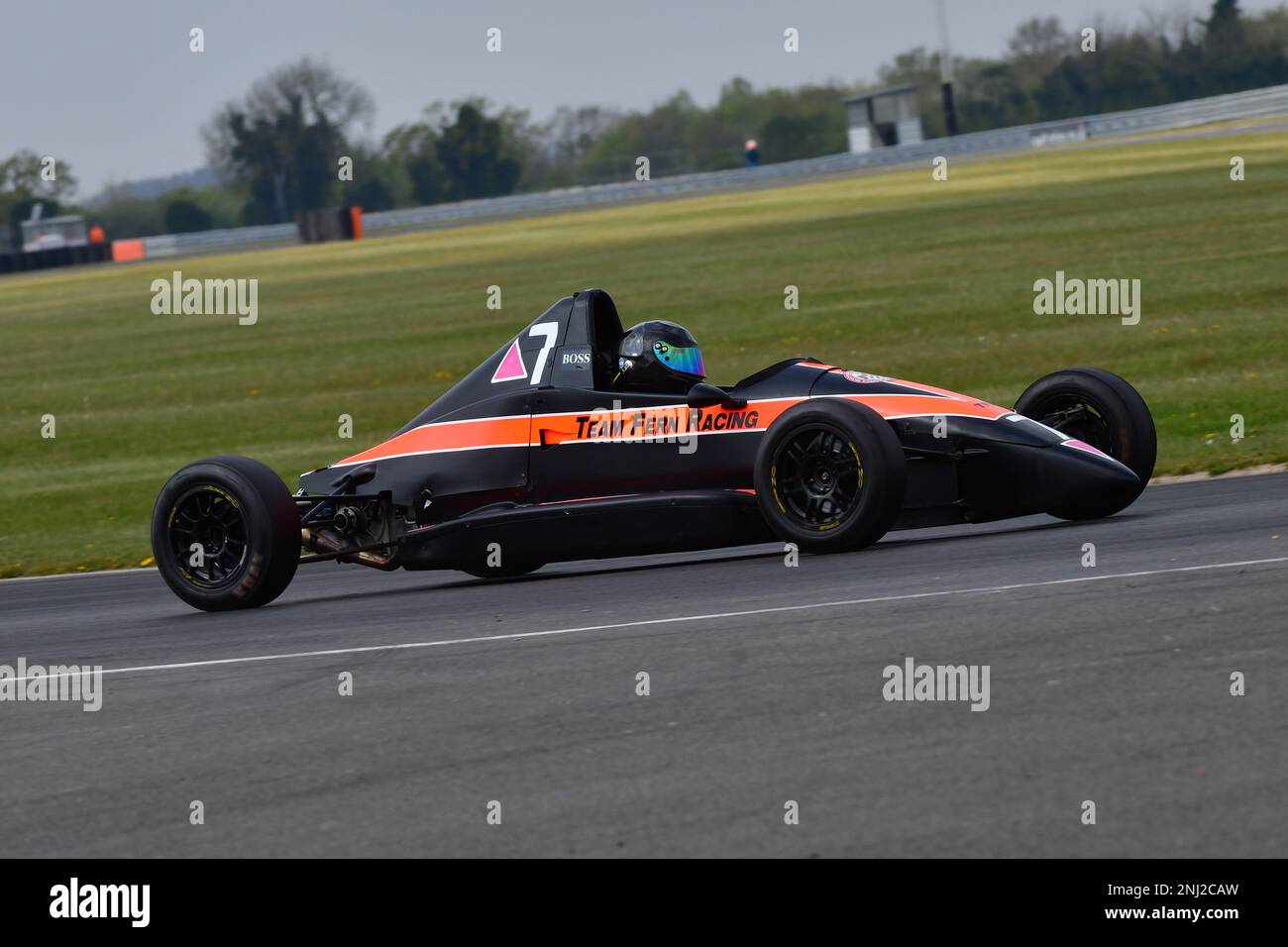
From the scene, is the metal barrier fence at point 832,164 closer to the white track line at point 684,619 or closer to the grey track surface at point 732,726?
the grey track surface at point 732,726

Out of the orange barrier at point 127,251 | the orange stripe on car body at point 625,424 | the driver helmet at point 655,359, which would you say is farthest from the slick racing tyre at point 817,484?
the orange barrier at point 127,251

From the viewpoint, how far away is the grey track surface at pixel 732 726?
192 inches

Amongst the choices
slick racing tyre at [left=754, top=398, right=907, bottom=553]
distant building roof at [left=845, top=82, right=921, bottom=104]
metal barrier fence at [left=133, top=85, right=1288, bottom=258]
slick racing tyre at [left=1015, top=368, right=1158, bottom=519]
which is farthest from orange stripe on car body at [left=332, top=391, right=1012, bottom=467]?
distant building roof at [left=845, top=82, right=921, bottom=104]

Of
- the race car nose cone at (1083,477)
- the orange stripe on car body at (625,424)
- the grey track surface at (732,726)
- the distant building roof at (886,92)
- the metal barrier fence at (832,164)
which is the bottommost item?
the grey track surface at (732,726)

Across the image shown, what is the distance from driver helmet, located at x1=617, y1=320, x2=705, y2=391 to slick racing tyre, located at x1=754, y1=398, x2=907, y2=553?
1126 millimetres

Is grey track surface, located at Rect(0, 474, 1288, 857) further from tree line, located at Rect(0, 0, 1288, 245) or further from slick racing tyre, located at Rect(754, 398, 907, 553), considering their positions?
tree line, located at Rect(0, 0, 1288, 245)

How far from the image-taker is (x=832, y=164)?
2628 inches

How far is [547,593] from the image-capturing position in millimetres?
9867

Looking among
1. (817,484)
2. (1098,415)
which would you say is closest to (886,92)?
(1098,415)

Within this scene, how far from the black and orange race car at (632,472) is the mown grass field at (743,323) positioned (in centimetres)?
497

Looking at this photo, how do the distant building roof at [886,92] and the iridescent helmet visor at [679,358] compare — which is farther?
the distant building roof at [886,92]

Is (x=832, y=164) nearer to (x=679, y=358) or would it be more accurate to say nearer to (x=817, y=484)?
(x=679, y=358)

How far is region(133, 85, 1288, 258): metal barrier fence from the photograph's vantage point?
6231 centimetres

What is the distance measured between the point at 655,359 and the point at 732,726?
4.67 m
